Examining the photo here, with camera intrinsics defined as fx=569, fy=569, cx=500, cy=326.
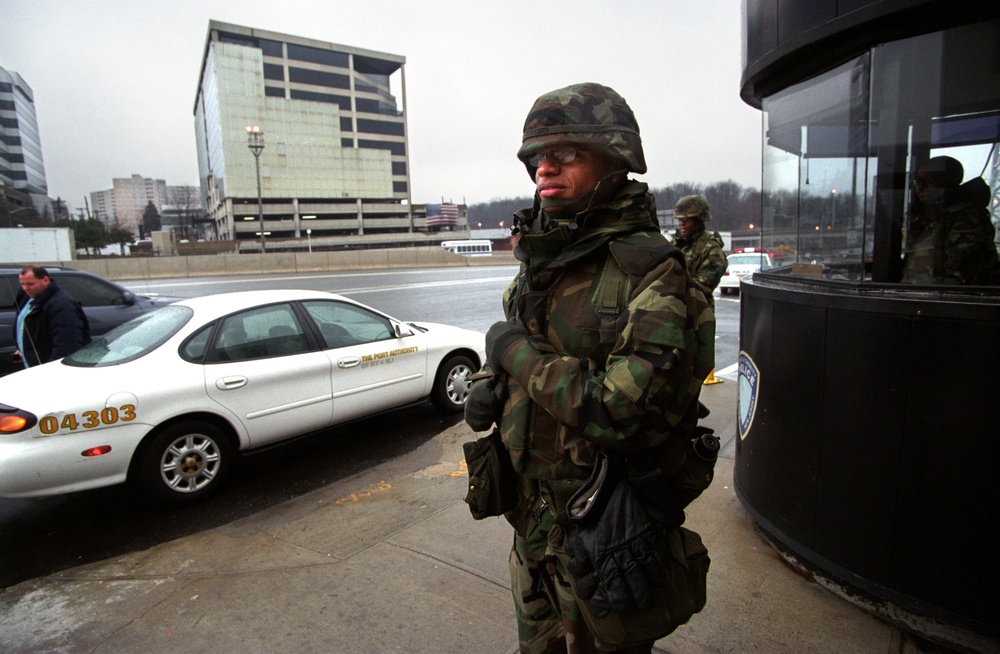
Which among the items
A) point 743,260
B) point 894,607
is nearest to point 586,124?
point 894,607

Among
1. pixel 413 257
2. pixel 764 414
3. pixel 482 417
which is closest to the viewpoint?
pixel 482 417

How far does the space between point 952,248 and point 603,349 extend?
205 centimetres

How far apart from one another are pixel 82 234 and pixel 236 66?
36.0m

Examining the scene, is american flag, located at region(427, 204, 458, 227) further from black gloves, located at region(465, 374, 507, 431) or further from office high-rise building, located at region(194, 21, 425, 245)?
black gloves, located at region(465, 374, 507, 431)

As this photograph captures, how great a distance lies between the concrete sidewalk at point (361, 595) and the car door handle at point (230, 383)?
3.56ft

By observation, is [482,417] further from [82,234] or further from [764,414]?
[82,234]

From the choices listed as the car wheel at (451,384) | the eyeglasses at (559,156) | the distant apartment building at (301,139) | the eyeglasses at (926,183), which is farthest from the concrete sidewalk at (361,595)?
the distant apartment building at (301,139)


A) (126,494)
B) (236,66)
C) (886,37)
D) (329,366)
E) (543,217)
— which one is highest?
(236,66)

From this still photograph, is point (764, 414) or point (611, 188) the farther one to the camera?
point (764, 414)

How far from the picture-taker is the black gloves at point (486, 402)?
1.83m

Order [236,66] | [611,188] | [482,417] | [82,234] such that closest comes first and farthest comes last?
1. [611,188]
2. [482,417]
3. [82,234]
4. [236,66]

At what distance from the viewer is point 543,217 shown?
1.89 meters

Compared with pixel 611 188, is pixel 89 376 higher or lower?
lower

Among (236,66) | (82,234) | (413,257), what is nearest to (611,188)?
(413,257)
